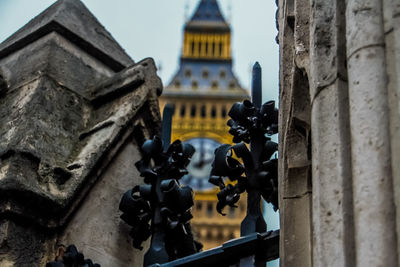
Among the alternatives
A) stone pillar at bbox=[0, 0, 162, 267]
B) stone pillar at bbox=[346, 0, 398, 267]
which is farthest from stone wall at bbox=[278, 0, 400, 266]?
stone pillar at bbox=[0, 0, 162, 267]

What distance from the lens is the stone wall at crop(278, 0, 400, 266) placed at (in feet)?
5.48

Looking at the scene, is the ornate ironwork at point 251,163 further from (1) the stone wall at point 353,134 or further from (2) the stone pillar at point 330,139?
(2) the stone pillar at point 330,139

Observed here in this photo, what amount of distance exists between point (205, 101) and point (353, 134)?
178ft

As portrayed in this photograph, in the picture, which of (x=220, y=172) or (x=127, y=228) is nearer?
(x=220, y=172)

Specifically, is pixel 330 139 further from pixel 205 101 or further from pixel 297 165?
pixel 205 101

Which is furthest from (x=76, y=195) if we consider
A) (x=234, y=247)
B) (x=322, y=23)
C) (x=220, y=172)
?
(x=322, y=23)

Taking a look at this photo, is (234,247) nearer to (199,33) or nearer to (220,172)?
(220,172)

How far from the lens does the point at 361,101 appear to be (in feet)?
5.90

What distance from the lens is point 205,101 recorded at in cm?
5606

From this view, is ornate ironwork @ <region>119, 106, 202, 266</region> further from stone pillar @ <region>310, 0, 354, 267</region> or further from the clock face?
the clock face

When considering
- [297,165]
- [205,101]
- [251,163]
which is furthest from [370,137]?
[205,101]

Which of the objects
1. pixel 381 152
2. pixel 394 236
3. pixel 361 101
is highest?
pixel 361 101

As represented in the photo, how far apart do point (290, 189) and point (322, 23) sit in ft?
1.78

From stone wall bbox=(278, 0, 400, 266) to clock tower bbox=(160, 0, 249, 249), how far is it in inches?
1759
